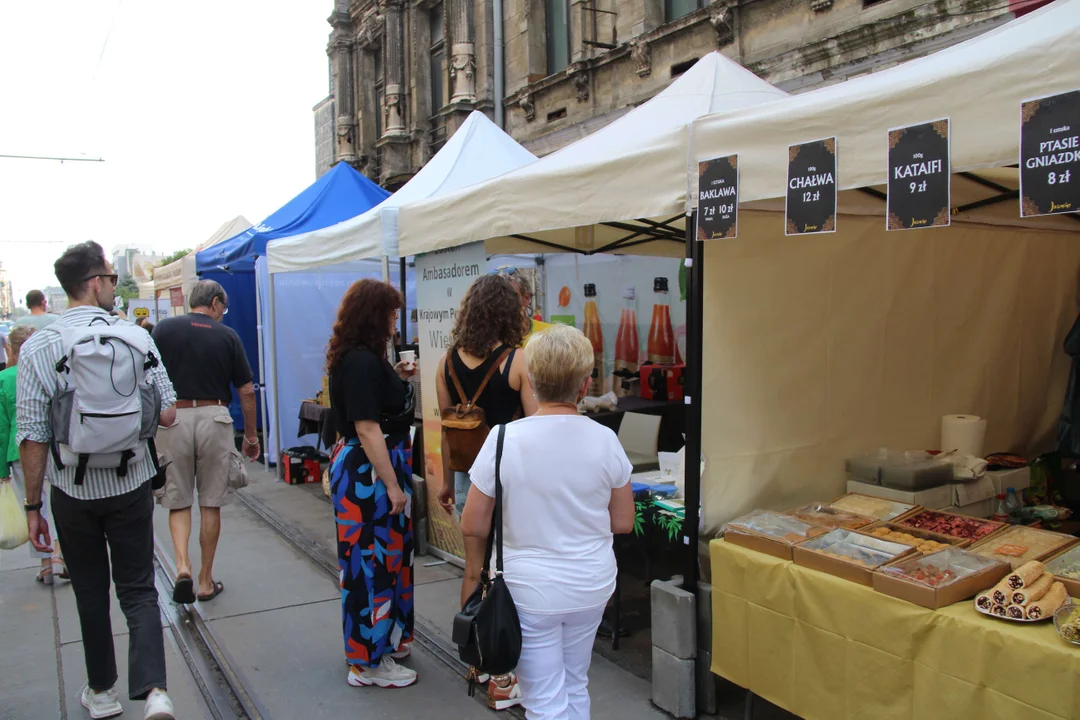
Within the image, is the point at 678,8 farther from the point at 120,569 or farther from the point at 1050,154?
the point at 120,569

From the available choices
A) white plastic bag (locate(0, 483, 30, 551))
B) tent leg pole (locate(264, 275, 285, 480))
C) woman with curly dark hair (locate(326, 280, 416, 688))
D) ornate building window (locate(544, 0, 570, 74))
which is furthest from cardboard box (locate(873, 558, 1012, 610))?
ornate building window (locate(544, 0, 570, 74))

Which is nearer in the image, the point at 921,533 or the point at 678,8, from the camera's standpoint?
the point at 921,533

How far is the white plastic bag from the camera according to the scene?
4.31 metres

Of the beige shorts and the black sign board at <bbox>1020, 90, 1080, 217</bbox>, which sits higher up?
the black sign board at <bbox>1020, 90, 1080, 217</bbox>

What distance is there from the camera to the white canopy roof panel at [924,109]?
206cm

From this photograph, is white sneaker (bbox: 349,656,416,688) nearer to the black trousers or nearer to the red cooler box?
the black trousers

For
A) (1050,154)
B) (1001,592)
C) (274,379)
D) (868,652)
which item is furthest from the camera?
(274,379)

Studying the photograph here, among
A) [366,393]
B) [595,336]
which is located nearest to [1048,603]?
[366,393]

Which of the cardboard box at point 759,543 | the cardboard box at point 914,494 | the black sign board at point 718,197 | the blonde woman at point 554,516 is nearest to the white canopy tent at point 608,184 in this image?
the black sign board at point 718,197

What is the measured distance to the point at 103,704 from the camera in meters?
3.23

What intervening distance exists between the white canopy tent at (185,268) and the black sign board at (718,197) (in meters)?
8.93

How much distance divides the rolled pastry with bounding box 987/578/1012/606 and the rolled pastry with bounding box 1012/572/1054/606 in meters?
0.02

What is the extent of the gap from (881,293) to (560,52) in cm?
1046

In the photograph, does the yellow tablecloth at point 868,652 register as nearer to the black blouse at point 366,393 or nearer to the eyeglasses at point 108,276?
the black blouse at point 366,393
